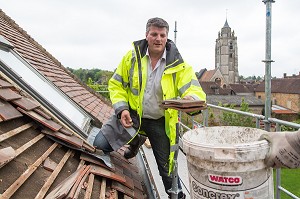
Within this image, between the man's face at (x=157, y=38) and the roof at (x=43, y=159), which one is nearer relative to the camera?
the roof at (x=43, y=159)

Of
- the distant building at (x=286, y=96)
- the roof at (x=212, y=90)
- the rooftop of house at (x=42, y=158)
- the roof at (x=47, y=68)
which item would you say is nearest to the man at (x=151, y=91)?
the rooftop of house at (x=42, y=158)

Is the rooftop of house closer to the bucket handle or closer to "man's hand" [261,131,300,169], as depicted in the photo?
the bucket handle

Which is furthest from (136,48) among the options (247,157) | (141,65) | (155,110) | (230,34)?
(230,34)

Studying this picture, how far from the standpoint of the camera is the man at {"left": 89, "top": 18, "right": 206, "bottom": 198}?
8.75 feet

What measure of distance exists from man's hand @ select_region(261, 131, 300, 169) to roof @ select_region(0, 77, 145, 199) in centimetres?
116

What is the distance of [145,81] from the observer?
272cm

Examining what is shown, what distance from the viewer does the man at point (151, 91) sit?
2.67m

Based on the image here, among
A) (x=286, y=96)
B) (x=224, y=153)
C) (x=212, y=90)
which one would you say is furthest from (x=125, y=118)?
(x=286, y=96)

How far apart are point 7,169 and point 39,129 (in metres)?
0.61

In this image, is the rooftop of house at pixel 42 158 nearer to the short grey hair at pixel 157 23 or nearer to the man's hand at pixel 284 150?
the man's hand at pixel 284 150

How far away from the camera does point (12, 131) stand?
200cm

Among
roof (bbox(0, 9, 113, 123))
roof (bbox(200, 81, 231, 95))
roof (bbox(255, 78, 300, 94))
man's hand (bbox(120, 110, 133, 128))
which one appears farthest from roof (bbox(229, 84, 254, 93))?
man's hand (bbox(120, 110, 133, 128))

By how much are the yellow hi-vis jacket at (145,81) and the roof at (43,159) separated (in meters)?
0.56

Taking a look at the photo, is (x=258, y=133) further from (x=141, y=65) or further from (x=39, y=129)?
(x=39, y=129)
